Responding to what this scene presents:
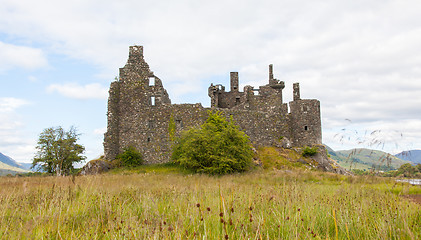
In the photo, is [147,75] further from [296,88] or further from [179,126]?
[296,88]

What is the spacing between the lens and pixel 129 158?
94.2 feet

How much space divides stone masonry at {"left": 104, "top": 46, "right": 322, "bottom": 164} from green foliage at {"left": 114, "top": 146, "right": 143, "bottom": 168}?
1.66 feet

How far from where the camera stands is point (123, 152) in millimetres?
29531

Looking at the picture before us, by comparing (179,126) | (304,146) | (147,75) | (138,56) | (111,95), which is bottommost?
(304,146)

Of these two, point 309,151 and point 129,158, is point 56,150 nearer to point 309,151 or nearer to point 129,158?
point 129,158

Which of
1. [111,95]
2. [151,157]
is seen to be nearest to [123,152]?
[151,157]

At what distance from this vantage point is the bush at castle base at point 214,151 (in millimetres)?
24417

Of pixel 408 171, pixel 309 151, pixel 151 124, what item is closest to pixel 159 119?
pixel 151 124

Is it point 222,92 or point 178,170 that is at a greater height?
point 222,92

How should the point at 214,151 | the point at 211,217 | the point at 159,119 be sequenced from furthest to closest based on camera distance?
the point at 159,119 → the point at 214,151 → the point at 211,217

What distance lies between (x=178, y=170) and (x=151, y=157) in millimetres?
4354

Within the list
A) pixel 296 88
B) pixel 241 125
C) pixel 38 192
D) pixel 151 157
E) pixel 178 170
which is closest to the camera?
pixel 38 192

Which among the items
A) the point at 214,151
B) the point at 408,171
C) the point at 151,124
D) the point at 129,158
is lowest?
the point at 408,171

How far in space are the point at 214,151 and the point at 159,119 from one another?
26.3 ft
